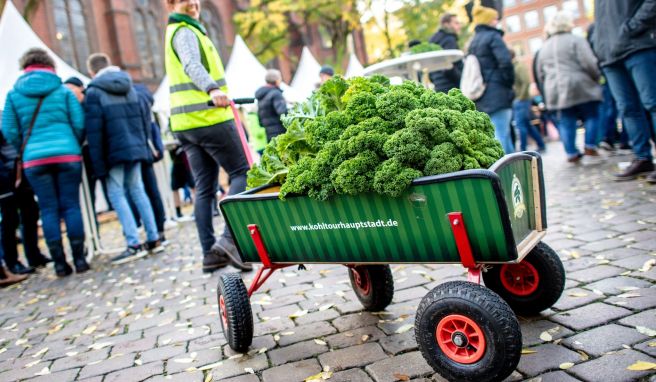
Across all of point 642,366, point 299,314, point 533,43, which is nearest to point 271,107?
point 299,314

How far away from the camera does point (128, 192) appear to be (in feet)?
21.8

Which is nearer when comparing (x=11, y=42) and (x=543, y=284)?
(x=543, y=284)

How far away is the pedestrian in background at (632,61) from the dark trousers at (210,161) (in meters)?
3.78

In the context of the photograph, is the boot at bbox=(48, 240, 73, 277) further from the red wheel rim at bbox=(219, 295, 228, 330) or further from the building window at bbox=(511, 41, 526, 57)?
the building window at bbox=(511, 41, 526, 57)

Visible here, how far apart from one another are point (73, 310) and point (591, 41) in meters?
7.46

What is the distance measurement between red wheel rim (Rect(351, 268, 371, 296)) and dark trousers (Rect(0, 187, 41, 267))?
4788mm

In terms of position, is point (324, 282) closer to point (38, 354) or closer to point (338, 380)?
point (338, 380)

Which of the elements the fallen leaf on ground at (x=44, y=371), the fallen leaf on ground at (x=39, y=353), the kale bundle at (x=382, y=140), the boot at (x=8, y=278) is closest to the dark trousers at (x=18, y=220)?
the boot at (x=8, y=278)

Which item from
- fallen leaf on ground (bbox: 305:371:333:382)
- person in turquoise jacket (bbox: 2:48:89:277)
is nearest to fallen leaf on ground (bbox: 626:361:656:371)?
fallen leaf on ground (bbox: 305:371:333:382)

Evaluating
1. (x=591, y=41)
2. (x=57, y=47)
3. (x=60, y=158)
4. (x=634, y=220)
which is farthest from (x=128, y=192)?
(x=57, y=47)

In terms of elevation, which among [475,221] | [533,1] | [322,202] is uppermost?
[533,1]

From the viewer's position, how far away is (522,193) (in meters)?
2.40

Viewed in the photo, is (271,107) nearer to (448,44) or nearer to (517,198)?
(448,44)

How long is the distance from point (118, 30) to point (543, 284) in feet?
84.5
